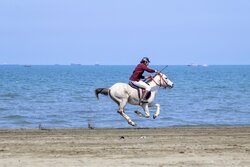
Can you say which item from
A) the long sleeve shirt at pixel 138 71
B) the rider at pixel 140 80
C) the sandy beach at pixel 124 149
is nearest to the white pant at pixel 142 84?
the rider at pixel 140 80

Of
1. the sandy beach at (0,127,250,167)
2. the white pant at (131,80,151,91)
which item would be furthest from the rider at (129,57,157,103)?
the sandy beach at (0,127,250,167)

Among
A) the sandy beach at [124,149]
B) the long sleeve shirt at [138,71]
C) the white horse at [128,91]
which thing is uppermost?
the long sleeve shirt at [138,71]

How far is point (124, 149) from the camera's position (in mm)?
14664

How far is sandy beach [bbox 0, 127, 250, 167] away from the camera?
1274 centimetres

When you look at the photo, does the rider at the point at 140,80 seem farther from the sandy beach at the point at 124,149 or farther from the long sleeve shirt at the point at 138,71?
the sandy beach at the point at 124,149

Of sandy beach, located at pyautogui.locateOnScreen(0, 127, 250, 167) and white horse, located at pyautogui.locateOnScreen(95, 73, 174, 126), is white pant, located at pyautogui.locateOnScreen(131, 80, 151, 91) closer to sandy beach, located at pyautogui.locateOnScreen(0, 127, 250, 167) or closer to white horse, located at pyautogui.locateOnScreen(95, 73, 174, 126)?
white horse, located at pyautogui.locateOnScreen(95, 73, 174, 126)

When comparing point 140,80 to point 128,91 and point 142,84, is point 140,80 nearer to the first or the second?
point 142,84

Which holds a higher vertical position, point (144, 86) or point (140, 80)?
point (140, 80)

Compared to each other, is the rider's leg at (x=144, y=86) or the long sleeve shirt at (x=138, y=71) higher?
the long sleeve shirt at (x=138, y=71)

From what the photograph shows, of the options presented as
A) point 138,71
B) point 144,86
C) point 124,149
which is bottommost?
point 124,149

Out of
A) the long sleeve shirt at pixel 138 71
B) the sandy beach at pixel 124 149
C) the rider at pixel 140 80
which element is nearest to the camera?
the sandy beach at pixel 124 149

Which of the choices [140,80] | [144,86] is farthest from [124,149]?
[140,80]

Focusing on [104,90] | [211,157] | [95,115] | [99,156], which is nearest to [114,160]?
[99,156]

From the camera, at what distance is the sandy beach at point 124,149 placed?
12.7 meters
